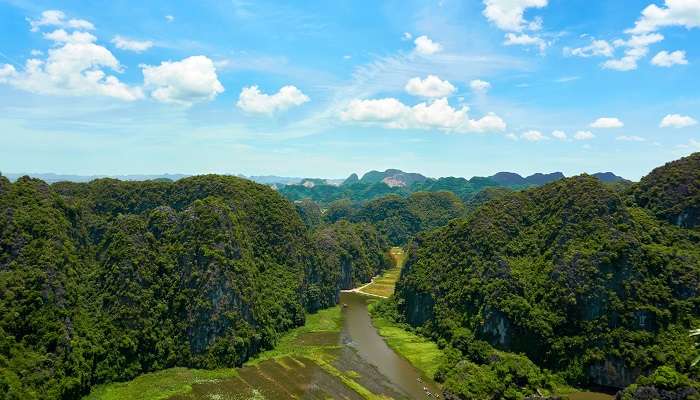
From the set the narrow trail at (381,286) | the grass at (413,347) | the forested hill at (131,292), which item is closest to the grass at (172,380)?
the forested hill at (131,292)

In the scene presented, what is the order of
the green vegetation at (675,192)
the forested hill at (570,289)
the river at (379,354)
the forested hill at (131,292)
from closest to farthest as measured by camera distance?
1. the forested hill at (131,292)
2. the forested hill at (570,289)
3. the river at (379,354)
4. the green vegetation at (675,192)

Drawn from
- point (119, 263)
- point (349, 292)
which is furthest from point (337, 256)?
point (119, 263)

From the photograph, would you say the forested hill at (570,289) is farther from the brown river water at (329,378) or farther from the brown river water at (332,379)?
the brown river water at (329,378)

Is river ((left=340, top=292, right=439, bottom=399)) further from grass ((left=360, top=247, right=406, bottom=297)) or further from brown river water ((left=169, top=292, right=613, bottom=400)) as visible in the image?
grass ((left=360, top=247, right=406, bottom=297))

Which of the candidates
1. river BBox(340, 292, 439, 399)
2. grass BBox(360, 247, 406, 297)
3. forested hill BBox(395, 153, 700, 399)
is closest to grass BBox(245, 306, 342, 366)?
river BBox(340, 292, 439, 399)

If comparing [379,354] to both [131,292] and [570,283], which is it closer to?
[570,283]

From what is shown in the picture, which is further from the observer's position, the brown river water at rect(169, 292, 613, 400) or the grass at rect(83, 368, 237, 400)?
the brown river water at rect(169, 292, 613, 400)

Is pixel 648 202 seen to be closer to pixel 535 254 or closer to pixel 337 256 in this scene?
pixel 535 254
